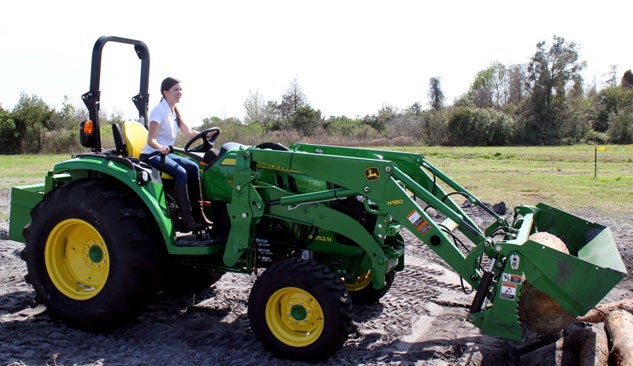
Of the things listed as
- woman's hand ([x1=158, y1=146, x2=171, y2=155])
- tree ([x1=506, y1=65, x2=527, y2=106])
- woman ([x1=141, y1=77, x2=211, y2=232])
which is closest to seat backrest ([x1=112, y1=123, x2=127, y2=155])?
woman ([x1=141, y1=77, x2=211, y2=232])

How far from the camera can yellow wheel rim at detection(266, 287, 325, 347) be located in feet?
15.0

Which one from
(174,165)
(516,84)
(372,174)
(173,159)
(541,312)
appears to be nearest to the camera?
(541,312)

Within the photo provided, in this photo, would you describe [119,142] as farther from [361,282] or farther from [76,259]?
[361,282]

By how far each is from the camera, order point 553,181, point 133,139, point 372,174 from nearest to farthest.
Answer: point 372,174 → point 133,139 → point 553,181

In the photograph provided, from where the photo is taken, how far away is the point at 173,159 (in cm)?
531

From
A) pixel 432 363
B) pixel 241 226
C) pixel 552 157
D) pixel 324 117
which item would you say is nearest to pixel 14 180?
pixel 241 226

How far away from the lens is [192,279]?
6.18 meters

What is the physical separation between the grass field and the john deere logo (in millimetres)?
8567

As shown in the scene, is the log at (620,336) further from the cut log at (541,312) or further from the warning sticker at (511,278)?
the warning sticker at (511,278)

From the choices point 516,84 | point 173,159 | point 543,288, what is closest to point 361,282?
point 543,288

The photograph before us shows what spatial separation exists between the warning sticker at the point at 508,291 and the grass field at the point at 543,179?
27.2ft

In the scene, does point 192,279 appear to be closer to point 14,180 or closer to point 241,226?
point 241,226

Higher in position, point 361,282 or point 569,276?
point 569,276

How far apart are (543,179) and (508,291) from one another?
14130mm
